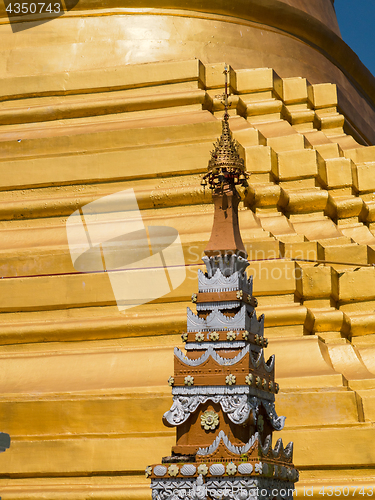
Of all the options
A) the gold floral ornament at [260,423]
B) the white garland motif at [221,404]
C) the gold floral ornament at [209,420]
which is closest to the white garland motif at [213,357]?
the white garland motif at [221,404]

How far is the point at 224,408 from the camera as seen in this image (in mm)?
6051

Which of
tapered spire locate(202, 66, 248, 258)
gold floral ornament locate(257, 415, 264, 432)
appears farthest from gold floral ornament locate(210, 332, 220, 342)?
tapered spire locate(202, 66, 248, 258)

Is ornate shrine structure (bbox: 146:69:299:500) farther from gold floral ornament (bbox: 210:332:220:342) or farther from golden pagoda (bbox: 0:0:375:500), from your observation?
golden pagoda (bbox: 0:0:375:500)

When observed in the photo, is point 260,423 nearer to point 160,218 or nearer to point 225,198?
point 225,198

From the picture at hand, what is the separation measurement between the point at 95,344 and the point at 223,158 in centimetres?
257

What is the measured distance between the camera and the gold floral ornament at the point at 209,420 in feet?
20.1

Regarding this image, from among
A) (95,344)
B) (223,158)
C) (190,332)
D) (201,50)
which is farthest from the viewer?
(201,50)

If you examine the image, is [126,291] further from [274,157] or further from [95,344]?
[274,157]

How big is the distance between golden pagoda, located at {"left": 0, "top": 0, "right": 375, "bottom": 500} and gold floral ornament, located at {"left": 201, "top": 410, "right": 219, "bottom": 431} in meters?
1.34

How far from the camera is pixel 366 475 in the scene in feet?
23.4

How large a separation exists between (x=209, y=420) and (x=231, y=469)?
0.46 metres

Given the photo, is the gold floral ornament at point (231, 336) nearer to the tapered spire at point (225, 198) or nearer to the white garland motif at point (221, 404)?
the white garland motif at point (221, 404)

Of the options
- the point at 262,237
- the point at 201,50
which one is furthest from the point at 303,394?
the point at 201,50

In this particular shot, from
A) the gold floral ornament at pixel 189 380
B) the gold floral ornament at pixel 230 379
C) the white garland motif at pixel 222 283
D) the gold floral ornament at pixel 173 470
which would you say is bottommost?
the gold floral ornament at pixel 173 470
